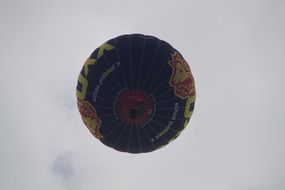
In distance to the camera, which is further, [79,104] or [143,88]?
[79,104]

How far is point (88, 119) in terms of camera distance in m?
32.8

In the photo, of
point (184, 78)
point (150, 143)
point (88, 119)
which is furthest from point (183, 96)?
point (88, 119)

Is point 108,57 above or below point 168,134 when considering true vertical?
above

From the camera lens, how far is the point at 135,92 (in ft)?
102

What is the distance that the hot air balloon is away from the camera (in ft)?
102

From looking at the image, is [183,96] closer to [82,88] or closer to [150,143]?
[150,143]

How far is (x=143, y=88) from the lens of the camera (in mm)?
31047

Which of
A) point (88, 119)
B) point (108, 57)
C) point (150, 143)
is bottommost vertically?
point (150, 143)

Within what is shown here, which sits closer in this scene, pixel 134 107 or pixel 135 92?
pixel 135 92

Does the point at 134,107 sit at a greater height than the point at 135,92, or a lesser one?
lesser

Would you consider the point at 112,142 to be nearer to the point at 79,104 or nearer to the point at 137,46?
the point at 79,104

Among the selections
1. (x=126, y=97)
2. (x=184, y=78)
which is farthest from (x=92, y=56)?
(x=184, y=78)

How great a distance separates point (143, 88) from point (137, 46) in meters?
2.46

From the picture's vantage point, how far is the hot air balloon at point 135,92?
102 ft
